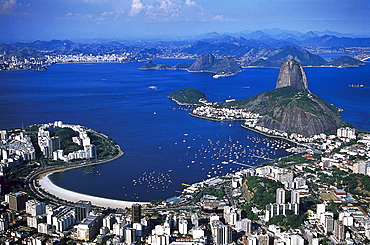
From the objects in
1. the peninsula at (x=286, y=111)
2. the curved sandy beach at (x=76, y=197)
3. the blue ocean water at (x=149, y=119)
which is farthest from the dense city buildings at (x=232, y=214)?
the peninsula at (x=286, y=111)

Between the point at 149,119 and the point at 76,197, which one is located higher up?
the point at 149,119

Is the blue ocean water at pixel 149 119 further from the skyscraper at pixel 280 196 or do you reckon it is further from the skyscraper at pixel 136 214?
the skyscraper at pixel 280 196

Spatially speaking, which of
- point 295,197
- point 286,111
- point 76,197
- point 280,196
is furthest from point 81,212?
point 286,111

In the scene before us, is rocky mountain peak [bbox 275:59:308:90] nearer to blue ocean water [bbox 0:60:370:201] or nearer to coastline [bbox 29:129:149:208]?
blue ocean water [bbox 0:60:370:201]

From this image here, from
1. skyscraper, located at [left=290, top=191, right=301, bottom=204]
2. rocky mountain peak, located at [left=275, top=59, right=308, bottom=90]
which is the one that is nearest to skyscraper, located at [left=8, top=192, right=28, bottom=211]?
skyscraper, located at [left=290, top=191, right=301, bottom=204]

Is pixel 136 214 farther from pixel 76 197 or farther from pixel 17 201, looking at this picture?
pixel 17 201

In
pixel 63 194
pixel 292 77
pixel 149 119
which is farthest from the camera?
pixel 292 77
